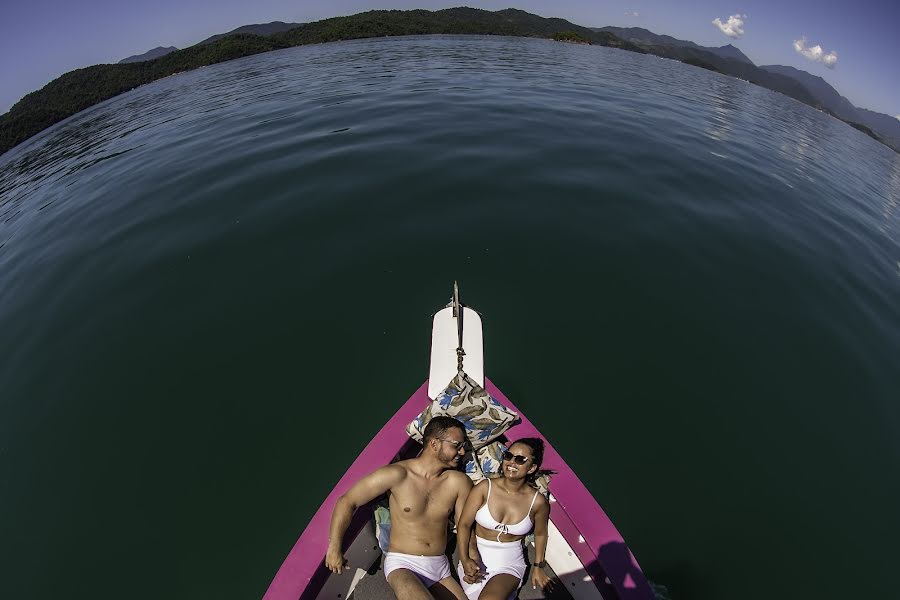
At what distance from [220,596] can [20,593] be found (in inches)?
97.5

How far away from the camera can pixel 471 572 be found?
3580mm

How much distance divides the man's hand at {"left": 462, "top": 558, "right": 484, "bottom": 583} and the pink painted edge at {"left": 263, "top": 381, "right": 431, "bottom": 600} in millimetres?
1323

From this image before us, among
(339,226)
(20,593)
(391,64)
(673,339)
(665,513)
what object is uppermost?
(391,64)

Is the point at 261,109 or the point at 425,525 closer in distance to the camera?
the point at 425,525

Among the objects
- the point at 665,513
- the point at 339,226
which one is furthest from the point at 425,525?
the point at 339,226

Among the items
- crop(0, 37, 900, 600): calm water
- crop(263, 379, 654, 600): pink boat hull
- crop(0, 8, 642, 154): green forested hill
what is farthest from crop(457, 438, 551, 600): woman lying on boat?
crop(0, 8, 642, 154): green forested hill

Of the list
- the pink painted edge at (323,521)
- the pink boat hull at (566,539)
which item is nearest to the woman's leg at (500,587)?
the pink boat hull at (566,539)

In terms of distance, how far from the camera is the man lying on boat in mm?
3520

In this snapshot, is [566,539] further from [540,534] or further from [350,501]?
[350,501]

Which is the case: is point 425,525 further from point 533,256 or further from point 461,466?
point 533,256

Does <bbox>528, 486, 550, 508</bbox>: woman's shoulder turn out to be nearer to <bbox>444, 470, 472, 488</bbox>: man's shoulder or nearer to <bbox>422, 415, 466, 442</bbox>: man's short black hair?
<bbox>444, 470, 472, 488</bbox>: man's shoulder

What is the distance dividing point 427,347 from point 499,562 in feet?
11.4

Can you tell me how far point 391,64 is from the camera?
32.3m

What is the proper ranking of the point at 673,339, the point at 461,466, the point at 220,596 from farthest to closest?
the point at 673,339
the point at 461,466
the point at 220,596
